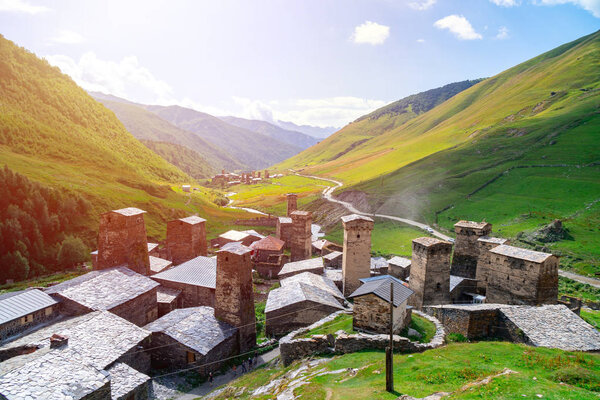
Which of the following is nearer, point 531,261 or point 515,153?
point 531,261

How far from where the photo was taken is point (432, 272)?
30.3m

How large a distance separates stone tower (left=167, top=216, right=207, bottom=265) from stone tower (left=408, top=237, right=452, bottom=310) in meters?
30.7

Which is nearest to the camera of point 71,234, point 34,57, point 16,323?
point 16,323

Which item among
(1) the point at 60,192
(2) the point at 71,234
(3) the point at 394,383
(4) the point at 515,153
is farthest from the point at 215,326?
(4) the point at 515,153

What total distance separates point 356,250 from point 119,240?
25.2m

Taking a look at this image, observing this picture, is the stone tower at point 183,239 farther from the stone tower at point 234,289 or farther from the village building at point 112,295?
the stone tower at point 234,289

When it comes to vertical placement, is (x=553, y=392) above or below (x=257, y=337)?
above

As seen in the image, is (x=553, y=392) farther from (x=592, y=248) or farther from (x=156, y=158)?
(x=156, y=158)

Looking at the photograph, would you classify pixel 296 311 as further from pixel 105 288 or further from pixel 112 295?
pixel 105 288

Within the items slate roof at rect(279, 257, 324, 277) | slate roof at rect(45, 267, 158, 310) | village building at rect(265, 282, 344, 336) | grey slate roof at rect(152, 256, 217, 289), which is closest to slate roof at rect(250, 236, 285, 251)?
slate roof at rect(279, 257, 324, 277)

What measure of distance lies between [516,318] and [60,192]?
77.1 meters

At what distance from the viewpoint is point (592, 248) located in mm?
51656

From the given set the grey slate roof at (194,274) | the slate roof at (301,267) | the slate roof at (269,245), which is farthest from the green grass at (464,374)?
the slate roof at (269,245)

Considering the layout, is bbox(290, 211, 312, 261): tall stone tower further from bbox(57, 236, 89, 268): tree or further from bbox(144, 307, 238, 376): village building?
bbox(57, 236, 89, 268): tree
